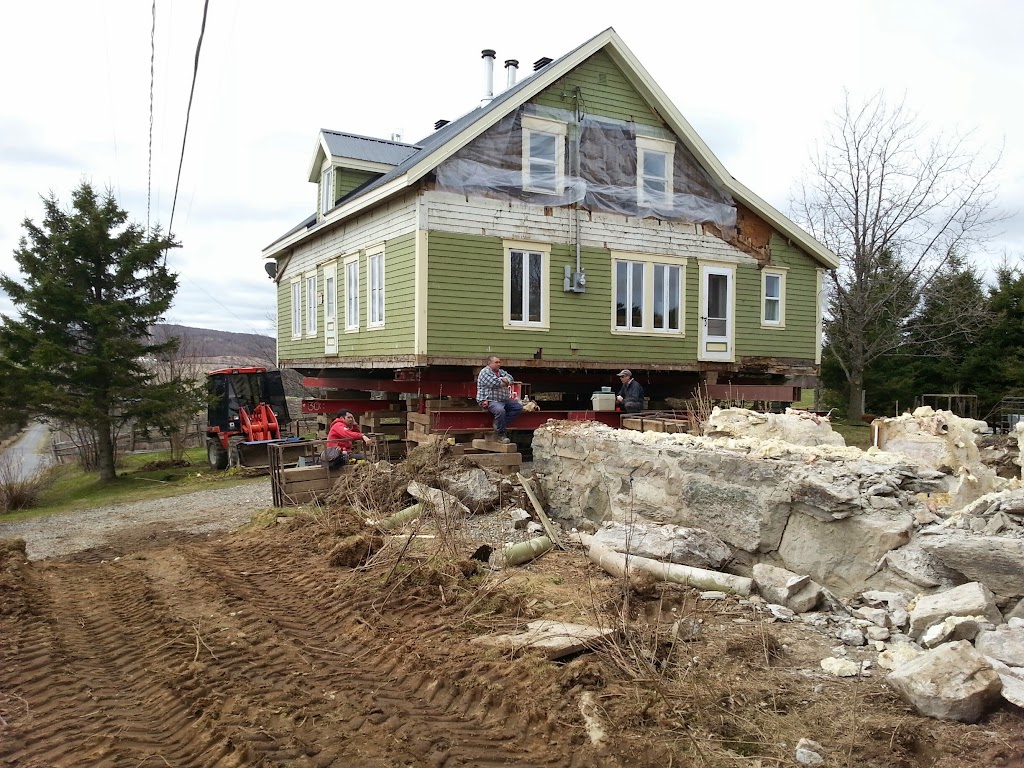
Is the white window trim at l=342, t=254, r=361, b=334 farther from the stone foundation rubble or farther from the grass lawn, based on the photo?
the stone foundation rubble

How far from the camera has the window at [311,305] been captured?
19.3 m

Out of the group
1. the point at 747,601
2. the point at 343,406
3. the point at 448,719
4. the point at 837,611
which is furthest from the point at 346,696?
the point at 343,406

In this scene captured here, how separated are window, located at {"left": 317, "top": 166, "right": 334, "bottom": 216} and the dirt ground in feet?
42.4

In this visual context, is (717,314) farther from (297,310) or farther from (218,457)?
(218,457)

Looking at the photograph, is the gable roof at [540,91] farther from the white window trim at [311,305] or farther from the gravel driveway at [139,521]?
the gravel driveway at [139,521]

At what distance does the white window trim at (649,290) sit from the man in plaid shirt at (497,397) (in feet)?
13.1

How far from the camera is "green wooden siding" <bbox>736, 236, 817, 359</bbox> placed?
56.6 feet

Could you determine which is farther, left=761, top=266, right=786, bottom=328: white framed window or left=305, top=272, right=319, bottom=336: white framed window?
left=305, top=272, right=319, bottom=336: white framed window

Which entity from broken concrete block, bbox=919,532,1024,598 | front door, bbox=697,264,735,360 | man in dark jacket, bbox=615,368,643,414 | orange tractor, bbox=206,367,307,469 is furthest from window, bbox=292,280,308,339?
broken concrete block, bbox=919,532,1024,598

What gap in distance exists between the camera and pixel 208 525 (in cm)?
1098

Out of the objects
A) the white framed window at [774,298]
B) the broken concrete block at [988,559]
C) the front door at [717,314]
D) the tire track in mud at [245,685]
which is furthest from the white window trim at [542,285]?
the broken concrete block at [988,559]

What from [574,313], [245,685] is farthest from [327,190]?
[245,685]

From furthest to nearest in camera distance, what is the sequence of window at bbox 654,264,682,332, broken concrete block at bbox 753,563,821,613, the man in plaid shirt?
window at bbox 654,264,682,332 → the man in plaid shirt → broken concrete block at bbox 753,563,821,613

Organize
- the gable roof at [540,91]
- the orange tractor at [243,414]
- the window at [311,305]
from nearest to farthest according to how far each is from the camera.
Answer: the gable roof at [540,91], the orange tractor at [243,414], the window at [311,305]
